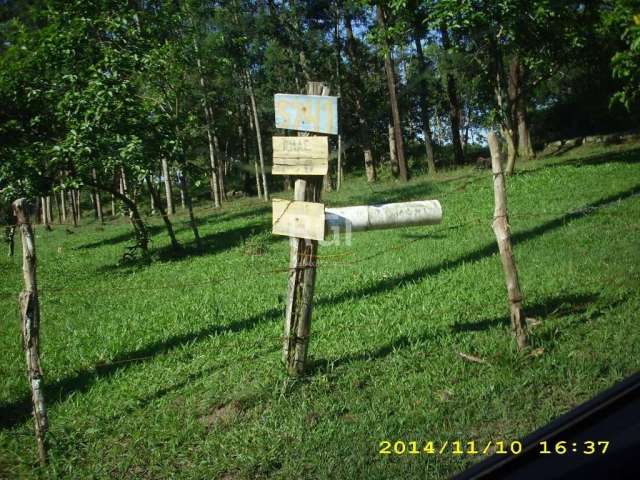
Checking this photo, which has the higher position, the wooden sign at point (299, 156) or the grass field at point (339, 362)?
the wooden sign at point (299, 156)

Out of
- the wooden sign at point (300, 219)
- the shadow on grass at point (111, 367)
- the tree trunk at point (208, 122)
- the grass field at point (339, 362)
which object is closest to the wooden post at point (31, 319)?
the grass field at point (339, 362)

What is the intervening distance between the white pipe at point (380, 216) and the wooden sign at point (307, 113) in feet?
2.12

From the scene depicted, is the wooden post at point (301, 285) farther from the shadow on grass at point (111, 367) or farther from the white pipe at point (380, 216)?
the shadow on grass at point (111, 367)

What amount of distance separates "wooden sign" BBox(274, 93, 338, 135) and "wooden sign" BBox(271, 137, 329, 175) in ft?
0.33

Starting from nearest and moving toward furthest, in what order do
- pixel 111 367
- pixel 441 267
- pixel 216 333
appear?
pixel 111 367, pixel 216 333, pixel 441 267

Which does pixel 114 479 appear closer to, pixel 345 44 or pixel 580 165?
pixel 580 165

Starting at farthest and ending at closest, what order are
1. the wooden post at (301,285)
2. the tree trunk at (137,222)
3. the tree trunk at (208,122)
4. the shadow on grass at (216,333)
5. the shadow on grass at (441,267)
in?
the tree trunk at (208,122) < the tree trunk at (137,222) < the shadow on grass at (441,267) < the shadow on grass at (216,333) < the wooden post at (301,285)

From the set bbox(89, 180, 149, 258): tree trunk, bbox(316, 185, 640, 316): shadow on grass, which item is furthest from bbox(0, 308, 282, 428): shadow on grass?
bbox(89, 180, 149, 258): tree trunk

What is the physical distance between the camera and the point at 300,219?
4035 millimetres

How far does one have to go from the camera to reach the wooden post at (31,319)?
358cm

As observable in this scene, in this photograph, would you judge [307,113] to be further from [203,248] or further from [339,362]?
[203,248]

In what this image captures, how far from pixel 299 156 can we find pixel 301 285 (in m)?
1.02

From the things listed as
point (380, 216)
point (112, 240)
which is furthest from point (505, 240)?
point (112, 240)

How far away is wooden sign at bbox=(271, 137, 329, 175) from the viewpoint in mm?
3973
